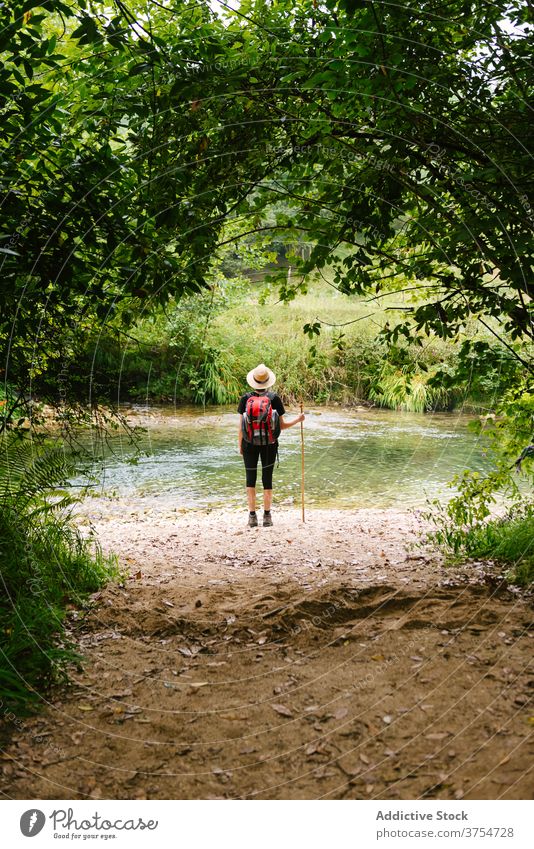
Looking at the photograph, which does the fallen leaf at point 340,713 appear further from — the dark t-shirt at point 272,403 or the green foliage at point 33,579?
the dark t-shirt at point 272,403

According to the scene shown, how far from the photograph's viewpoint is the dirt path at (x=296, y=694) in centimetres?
243

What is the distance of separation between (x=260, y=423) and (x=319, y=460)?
14.4ft

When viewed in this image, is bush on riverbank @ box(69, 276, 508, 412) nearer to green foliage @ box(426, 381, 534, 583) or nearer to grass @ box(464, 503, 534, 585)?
grass @ box(464, 503, 534, 585)

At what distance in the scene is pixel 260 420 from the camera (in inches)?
299

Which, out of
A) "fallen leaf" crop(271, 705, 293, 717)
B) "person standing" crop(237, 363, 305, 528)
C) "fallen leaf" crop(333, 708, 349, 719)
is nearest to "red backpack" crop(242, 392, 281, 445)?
"person standing" crop(237, 363, 305, 528)

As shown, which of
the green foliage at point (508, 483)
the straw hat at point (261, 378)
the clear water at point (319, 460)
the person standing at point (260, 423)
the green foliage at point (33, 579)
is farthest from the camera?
the clear water at point (319, 460)

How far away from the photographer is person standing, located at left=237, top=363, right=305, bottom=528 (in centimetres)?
745

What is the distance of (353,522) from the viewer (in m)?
8.20

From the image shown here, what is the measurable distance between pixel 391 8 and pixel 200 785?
408 cm

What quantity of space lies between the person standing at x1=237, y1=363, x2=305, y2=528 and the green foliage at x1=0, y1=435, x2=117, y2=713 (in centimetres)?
292

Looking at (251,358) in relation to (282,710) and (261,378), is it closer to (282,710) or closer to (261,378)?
(261,378)

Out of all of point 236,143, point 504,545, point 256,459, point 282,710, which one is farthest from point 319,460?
point 282,710

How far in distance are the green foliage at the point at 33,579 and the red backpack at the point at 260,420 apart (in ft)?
9.56

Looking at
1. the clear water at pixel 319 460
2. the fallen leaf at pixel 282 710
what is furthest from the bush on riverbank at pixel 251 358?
the fallen leaf at pixel 282 710
